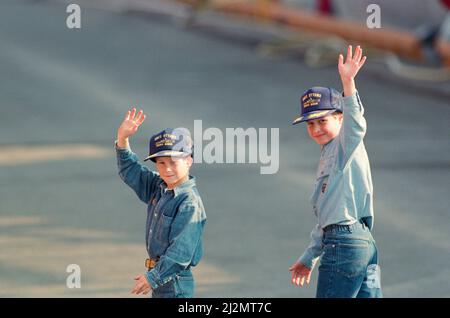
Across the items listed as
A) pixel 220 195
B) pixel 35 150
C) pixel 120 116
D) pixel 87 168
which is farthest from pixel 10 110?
pixel 220 195

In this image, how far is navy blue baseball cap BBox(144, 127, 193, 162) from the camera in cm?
612

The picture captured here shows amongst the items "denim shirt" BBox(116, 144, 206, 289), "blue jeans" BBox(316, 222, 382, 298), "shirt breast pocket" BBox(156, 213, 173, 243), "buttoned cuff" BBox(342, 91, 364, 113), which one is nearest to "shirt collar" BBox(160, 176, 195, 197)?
"denim shirt" BBox(116, 144, 206, 289)

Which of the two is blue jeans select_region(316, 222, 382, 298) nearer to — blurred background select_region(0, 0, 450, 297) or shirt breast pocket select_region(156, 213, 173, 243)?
shirt breast pocket select_region(156, 213, 173, 243)

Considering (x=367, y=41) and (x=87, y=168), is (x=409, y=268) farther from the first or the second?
(x=367, y=41)

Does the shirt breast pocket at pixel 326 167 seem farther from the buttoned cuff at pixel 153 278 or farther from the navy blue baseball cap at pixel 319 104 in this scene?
the buttoned cuff at pixel 153 278

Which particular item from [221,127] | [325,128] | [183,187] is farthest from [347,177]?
[221,127]

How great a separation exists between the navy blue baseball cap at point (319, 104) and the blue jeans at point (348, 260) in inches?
20.7

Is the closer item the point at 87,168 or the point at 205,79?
the point at 87,168

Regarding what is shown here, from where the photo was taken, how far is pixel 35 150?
14.4 metres

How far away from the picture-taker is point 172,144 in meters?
6.12

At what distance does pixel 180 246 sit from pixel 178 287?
0.80 ft

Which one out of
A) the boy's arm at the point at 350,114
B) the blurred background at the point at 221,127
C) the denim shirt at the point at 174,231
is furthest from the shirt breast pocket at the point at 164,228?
the blurred background at the point at 221,127

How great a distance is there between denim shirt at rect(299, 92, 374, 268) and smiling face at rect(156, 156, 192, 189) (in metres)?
0.63

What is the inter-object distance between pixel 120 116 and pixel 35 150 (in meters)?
2.12
